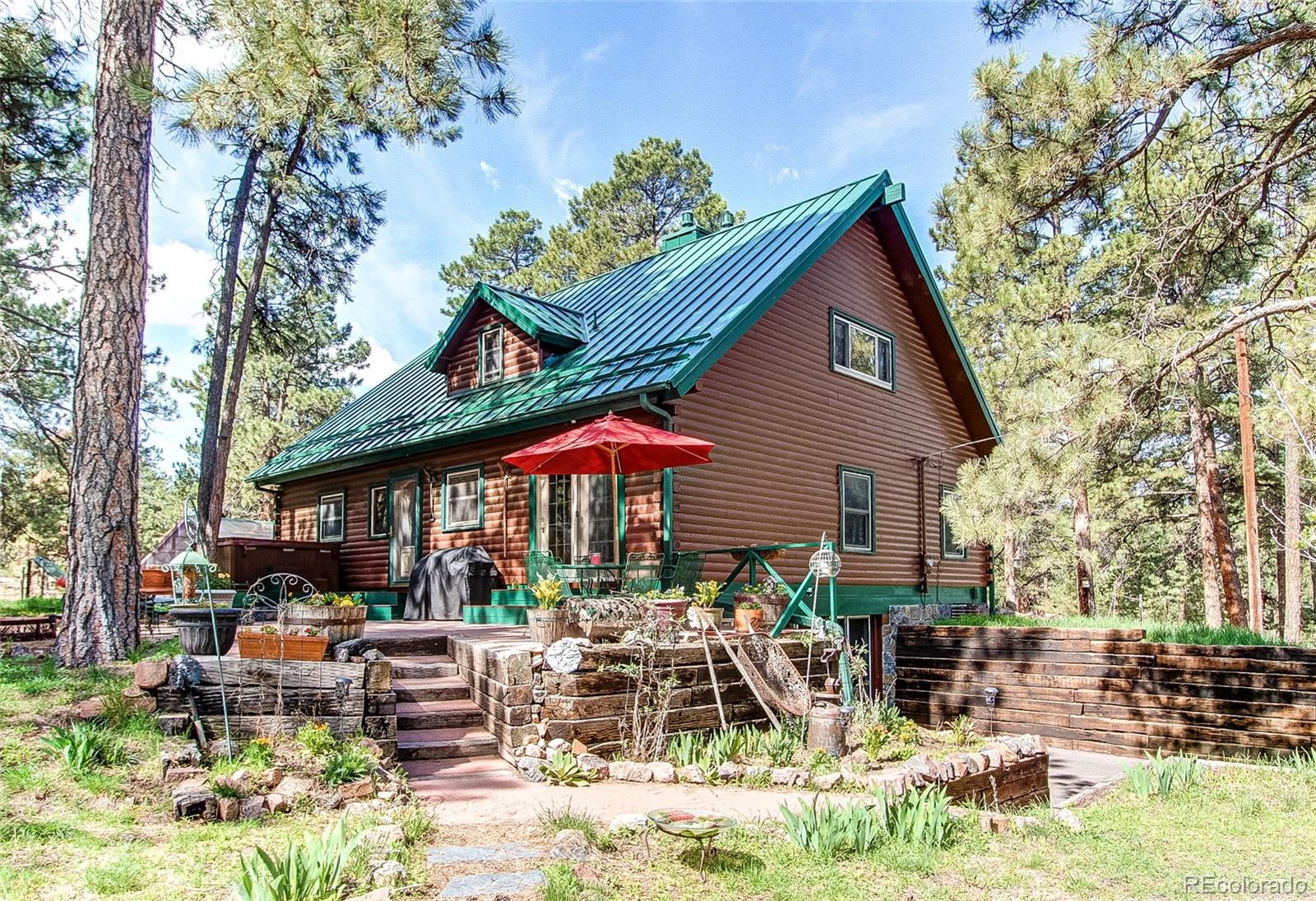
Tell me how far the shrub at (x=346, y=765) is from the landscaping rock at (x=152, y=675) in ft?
4.18

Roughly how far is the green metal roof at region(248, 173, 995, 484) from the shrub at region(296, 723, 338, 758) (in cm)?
549

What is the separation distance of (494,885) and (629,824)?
1242mm

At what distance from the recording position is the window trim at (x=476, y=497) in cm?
1354

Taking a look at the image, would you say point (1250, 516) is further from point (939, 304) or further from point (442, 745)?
point (442, 745)

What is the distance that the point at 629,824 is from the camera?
509 cm

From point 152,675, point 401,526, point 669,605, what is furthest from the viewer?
point 401,526

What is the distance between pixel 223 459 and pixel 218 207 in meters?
4.55

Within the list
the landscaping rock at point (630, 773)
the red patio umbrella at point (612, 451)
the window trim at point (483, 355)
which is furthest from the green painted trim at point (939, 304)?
the landscaping rock at point (630, 773)

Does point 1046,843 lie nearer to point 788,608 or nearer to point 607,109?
point 788,608

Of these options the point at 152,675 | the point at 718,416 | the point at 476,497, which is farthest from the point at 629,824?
the point at 476,497

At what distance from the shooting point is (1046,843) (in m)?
5.43

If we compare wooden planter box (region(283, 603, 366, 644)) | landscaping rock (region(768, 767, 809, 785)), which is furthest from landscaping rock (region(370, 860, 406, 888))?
landscaping rock (region(768, 767, 809, 785))

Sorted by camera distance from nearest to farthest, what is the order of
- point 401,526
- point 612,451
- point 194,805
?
point 194,805, point 612,451, point 401,526

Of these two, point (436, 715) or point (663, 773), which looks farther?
point (436, 715)
